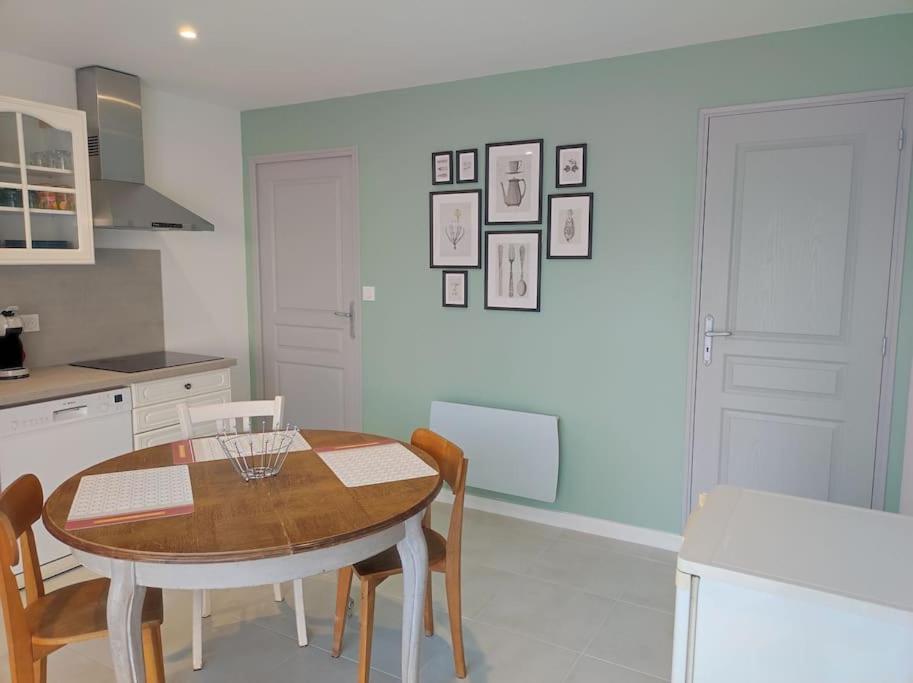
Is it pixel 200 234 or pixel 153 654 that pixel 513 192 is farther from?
pixel 153 654

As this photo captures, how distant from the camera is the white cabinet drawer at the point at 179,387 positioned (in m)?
3.14

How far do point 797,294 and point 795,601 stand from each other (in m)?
2.05

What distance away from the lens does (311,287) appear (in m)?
4.15

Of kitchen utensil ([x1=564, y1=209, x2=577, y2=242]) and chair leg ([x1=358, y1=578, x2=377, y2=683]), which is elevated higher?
kitchen utensil ([x1=564, y1=209, x2=577, y2=242])

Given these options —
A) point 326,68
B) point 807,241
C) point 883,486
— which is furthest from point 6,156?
point 883,486

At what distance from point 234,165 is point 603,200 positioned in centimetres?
252

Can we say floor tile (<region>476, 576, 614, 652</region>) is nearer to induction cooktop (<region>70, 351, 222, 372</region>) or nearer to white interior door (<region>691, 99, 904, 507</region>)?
white interior door (<region>691, 99, 904, 507</region>)

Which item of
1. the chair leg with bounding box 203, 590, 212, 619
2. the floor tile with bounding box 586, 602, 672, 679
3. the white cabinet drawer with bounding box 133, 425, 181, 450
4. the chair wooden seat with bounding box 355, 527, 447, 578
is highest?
the white cabinet drawer with bounding box 133, 425, 181, 450

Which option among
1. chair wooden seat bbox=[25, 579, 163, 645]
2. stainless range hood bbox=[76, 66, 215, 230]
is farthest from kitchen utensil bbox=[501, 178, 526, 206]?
chair wooden seat bbox=[25, 579, 163, 645]

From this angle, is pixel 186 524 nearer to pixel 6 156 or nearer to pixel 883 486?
pixel 6 156

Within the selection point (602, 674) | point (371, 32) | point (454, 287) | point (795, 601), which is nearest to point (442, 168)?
point (454, 287)

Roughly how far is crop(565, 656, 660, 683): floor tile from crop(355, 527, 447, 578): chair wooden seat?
0.64 metres

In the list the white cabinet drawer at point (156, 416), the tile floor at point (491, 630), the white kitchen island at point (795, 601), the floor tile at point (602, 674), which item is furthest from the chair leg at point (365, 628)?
the white cabinet drawer at point (156, 416)

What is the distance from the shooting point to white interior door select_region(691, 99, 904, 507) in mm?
2680
